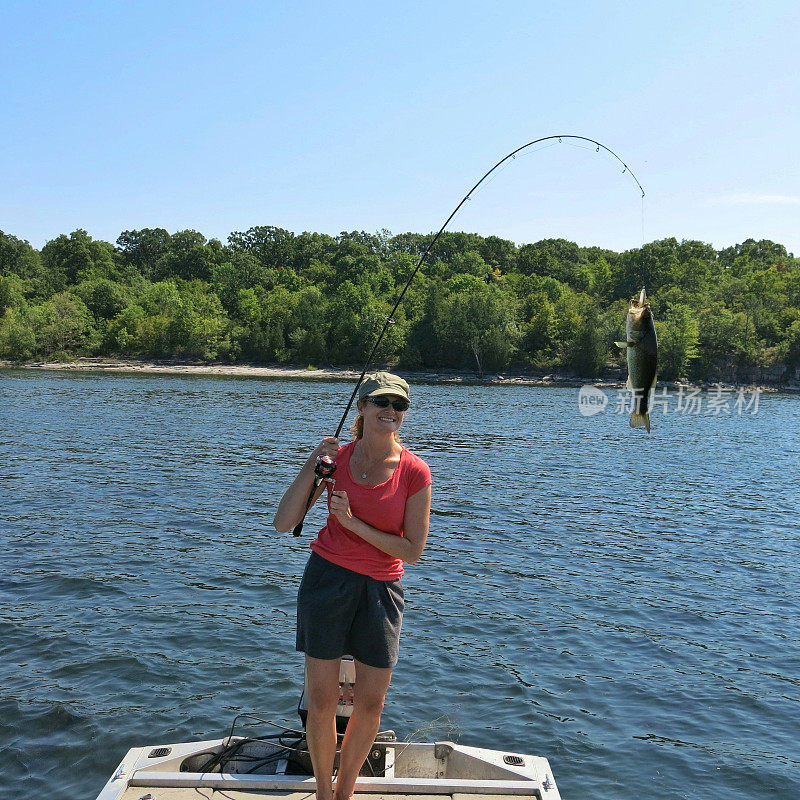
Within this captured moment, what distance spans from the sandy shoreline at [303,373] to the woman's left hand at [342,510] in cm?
8270

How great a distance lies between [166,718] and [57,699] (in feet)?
3.68

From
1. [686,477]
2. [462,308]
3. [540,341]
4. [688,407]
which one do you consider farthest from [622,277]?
[686,477]

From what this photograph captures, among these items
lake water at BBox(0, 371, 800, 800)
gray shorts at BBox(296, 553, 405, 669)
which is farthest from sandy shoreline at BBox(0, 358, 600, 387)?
gray shorts at BBox(296, 553, 405, 669)

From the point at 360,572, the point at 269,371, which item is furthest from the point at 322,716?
the point at 269,371

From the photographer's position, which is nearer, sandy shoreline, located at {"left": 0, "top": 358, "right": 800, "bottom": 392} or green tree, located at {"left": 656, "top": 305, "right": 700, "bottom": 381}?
green tree, located at {"left": 656, "top": 305, "right": 700, "bottom": 381}

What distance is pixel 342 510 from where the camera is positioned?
4004mm

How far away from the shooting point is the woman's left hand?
3.99m

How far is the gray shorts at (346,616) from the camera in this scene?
4023 mm

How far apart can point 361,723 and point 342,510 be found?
3.77 ft

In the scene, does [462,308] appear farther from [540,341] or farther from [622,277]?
[622,277]

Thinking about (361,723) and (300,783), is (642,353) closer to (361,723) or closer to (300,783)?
(361,723)

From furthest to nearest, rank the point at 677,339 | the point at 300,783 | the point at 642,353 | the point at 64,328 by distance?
1. the point at 64,328
2. the point at 677,339
3. the point at 642,353
4. the point at 300,783

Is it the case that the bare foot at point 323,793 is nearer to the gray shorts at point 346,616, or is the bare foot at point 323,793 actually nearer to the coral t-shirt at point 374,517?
the gray shorts at point 346,616

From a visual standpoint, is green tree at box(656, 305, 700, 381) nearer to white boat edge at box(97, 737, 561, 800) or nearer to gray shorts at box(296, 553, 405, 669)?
white boat edge at box(97, 737, 561, 800)
